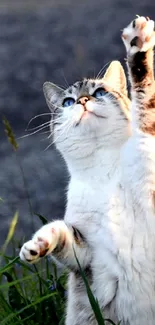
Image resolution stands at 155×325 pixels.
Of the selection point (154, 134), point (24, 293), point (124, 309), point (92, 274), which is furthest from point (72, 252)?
point (24, 293)

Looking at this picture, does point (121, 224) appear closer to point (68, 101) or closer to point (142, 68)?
point (142, 68)

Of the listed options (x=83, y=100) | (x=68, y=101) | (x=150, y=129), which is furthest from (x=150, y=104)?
(x=68, y=101)

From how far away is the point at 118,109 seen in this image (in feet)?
6.23

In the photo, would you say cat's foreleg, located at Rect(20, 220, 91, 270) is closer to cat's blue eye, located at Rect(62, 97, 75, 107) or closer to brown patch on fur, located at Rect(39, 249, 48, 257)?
brown patch on fur, located at Rect(39, 249, 48, 257)

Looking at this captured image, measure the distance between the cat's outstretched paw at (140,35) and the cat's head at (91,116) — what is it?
0.28m

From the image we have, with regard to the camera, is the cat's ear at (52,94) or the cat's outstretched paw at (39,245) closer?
the cat's outstretched paw at (39,245)

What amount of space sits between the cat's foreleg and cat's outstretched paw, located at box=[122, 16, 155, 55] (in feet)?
1.62

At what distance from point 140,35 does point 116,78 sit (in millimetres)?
429

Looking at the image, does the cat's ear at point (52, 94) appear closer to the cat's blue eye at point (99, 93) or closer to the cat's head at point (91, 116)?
the cat's head at point (91, 116)

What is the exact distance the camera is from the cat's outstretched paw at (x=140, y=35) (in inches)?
63.8

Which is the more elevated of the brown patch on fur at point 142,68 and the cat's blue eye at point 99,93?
the brown patch on fur at point 142,68

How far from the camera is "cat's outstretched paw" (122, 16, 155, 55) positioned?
1.62 metres

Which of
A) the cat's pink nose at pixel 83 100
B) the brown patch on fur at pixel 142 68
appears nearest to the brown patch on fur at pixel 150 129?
the brown patch on fur at pixel 142 68

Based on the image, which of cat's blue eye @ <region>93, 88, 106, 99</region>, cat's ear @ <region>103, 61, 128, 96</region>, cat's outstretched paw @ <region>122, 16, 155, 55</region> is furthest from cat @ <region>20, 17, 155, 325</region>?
cat's ear @ <region>103, 61, 128, 96</region>
